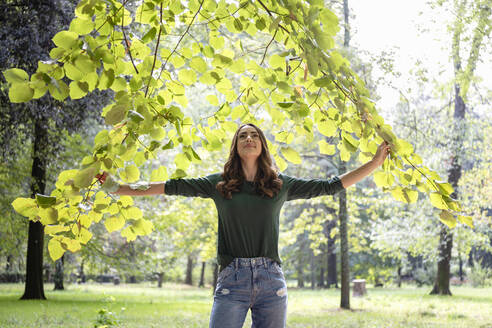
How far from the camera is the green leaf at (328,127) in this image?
1927mm

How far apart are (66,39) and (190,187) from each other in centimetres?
128

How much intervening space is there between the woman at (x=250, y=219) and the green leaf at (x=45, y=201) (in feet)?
2.14

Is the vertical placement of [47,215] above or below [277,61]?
below

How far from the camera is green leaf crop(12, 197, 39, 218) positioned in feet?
4.97

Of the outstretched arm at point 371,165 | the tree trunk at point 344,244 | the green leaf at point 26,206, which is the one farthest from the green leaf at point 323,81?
the tree trunk at point 344,244

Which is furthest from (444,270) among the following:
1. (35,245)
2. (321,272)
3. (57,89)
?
(57,89)

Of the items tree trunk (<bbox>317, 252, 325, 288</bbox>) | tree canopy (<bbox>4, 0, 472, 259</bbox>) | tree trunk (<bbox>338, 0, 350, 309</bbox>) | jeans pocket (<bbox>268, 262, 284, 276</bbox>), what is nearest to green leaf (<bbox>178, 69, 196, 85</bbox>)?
tree canopy (<bbox>4, 0, 472, 259</bbox>)

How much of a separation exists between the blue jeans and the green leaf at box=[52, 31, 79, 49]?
1350mm

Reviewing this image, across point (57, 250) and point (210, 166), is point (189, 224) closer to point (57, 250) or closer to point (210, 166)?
point (210, 166)

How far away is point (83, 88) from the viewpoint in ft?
4.67

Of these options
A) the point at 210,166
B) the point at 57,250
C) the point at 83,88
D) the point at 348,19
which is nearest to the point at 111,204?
the point at 57,250

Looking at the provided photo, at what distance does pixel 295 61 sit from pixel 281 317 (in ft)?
3.83

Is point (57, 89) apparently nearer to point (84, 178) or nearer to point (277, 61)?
point (84, 178)

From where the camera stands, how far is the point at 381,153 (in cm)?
188
